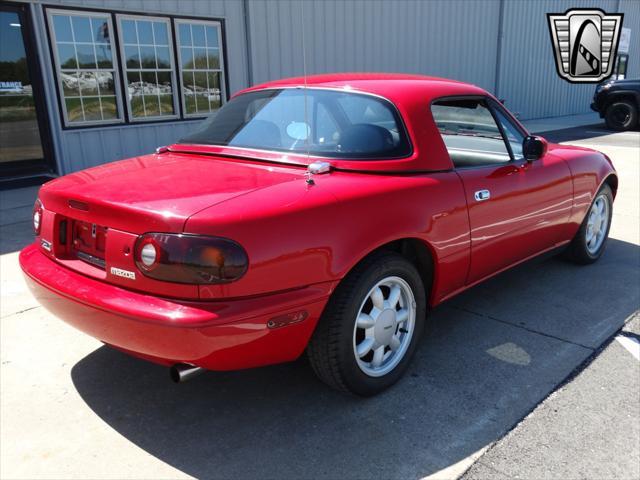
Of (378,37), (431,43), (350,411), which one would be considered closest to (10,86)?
(350,411)

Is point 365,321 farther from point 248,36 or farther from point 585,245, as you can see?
point 248,36

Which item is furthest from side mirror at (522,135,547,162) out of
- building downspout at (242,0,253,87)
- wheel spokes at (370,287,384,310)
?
building downspout at (242,0,253,87)

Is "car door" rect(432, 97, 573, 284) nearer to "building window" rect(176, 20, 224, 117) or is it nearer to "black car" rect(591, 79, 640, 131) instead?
"building window" rect(176, 20, 224, 117)

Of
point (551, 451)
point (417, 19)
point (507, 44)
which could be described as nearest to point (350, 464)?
point (551, 451)

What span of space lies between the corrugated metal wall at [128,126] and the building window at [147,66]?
8.0 inches

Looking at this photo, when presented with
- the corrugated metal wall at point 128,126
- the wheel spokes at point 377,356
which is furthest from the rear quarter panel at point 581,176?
the corrugated metal wall at point 128,126

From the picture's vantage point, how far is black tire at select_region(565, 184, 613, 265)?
179 inches

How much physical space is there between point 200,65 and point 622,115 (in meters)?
12.5

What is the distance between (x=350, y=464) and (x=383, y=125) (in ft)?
5.54

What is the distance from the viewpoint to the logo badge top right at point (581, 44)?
60.4 feet

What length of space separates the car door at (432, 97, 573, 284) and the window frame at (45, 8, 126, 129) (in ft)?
21.0

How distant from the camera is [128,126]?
348 inches

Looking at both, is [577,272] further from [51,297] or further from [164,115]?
[164,115]

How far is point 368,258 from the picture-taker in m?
2.66
